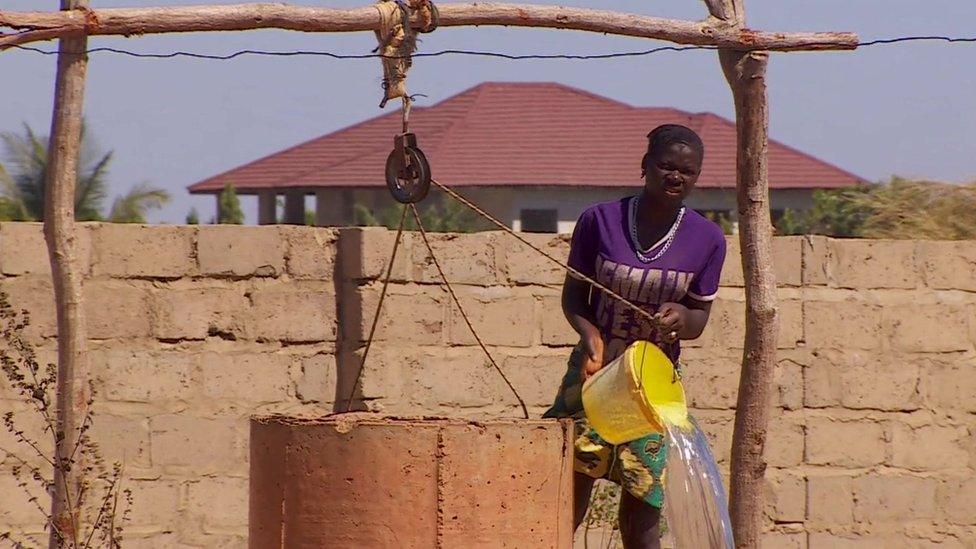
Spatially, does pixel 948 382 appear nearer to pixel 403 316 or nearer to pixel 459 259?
pixel 459 259

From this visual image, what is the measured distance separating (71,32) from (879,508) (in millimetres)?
4048

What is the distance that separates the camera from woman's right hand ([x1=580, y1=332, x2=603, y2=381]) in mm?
5293

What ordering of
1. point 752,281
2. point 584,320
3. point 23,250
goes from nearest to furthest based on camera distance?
point 584,320 < point 752,281 < point 23,250

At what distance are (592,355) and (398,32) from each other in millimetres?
1338

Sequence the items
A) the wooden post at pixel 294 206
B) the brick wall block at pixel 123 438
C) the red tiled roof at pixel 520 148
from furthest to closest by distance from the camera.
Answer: the wooden post at pixel 294 206, the red tiled roof at pixel 520 148, the brick wall block at pixel 123 438

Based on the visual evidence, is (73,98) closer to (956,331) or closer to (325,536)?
(325,536)

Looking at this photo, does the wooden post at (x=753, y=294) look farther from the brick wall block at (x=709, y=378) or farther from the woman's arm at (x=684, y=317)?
the woman's arm at (x=684, y=317)

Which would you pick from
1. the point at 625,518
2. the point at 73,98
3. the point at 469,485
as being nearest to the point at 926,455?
the point at 625,518

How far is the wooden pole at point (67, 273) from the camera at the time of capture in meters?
5.93

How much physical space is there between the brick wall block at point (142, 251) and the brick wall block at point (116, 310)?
57mm

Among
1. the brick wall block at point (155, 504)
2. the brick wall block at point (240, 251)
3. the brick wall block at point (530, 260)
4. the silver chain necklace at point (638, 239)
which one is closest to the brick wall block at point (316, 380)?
the brick wall block at point (240, 251)

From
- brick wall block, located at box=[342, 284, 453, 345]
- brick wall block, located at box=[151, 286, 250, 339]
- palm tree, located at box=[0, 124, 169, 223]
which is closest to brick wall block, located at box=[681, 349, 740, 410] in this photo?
brick wall block, located at box=[342, 284, 453, 345]

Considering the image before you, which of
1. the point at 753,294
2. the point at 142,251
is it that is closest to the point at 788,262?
the point at 753,294

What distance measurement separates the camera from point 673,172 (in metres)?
5.33
